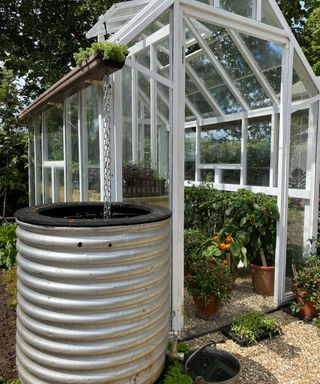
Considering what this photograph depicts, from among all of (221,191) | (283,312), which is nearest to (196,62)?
(221,191)

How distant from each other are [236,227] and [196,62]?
2291 mm

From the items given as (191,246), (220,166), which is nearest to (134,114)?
(191,246)

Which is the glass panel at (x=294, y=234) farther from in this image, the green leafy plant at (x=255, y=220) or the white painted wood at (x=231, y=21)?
the white painted wood at (x=231, y=21)

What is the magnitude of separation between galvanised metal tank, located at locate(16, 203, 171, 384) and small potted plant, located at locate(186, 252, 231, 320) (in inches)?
71.6

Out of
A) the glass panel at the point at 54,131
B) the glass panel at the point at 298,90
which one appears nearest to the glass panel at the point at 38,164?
the glass panel at the point at 54,131

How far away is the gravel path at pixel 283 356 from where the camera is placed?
8.04 ft

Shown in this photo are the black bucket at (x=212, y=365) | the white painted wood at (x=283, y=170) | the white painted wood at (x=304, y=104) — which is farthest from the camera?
the white painted wood at (x=304, y=104)

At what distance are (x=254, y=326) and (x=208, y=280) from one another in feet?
1.90

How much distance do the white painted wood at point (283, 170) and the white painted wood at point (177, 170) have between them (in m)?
1.30

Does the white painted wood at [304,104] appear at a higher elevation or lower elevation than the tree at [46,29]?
lower

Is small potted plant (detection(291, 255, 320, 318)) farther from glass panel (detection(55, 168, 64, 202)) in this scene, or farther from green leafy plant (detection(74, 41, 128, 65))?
glass panel (detection(55, 168, 64, 202))

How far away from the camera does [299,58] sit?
359 centimetres

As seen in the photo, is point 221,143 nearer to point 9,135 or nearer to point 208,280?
point 208,280

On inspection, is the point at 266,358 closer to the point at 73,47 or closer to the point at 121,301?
the point at 121,301
